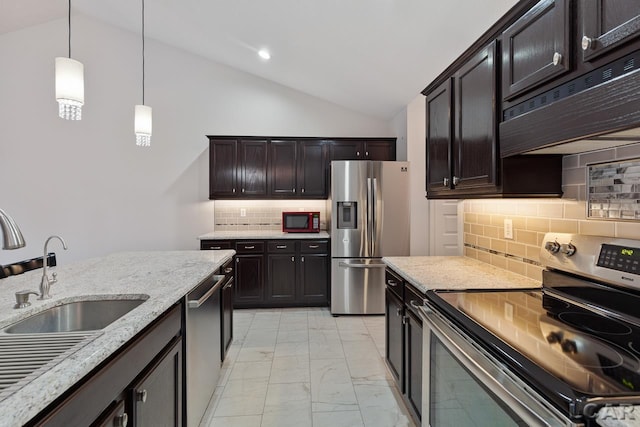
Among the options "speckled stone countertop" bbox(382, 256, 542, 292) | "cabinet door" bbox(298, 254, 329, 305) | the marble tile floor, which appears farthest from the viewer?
"cabinet door" bbox(298, 254, 329, 305)

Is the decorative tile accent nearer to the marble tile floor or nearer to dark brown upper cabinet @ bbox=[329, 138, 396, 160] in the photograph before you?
the marble tile floor

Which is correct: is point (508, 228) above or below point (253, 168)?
below

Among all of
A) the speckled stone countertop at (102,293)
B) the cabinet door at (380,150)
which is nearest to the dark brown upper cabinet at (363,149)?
the cabinet door at (380,150)

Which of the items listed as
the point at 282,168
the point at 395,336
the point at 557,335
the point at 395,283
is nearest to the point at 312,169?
the point at 282,168

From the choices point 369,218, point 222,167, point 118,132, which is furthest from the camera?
point 118,132

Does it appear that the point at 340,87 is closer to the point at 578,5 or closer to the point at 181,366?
the point at 578,5

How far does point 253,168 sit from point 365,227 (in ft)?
5.46

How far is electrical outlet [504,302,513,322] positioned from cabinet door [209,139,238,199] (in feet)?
11.9

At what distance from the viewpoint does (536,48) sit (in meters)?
1.27

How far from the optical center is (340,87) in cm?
418

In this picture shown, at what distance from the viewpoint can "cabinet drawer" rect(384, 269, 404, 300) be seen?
2.05 meters

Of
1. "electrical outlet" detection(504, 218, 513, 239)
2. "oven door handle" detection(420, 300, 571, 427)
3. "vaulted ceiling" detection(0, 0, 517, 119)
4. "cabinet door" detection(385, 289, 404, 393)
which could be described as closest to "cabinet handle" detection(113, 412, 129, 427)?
"oven door handle" detection(420, 300, 571, 427)

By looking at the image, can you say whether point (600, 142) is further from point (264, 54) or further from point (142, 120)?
point (264, 54)

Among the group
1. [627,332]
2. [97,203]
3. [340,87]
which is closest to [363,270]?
[340,87]
